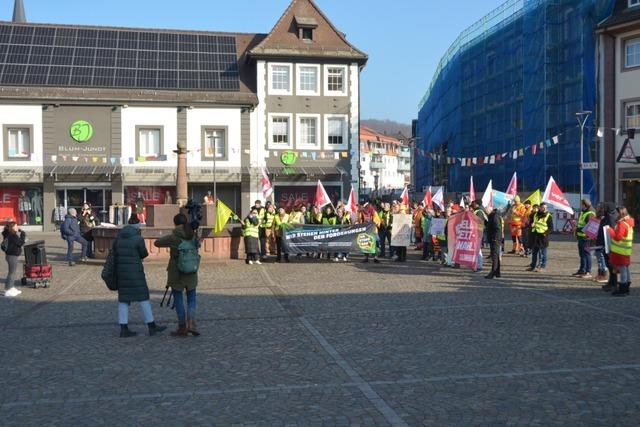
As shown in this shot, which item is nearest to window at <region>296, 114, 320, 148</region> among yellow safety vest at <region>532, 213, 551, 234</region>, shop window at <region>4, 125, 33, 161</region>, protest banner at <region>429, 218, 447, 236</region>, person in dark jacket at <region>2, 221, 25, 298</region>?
shop window at <region>4, 125, 33, 161</region>

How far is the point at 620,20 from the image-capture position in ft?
109

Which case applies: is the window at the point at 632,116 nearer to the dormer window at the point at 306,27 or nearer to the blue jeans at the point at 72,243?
the dormer window at the point at 306,27

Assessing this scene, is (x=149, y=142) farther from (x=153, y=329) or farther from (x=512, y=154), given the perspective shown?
(x=153, y=329)

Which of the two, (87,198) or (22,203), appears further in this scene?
A: (87,198)

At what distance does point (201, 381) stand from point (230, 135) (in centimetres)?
3224

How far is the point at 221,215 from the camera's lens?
63.0 feet

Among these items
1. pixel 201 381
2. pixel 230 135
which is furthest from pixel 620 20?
pixel 201 381

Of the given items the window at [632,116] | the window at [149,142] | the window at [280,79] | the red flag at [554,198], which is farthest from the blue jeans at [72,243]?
the window at [632,116]

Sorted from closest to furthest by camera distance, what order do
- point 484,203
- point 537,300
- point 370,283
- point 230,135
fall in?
1. point 537,300
2. point 370,283
3. point 484,203
4. point 230,135

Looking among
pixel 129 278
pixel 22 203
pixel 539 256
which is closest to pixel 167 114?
pixel 22 203

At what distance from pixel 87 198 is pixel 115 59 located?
7978 millimetres

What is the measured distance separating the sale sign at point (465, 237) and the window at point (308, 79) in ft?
75.5

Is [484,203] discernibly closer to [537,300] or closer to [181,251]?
[537,300]

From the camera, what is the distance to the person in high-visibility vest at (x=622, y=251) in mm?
12859
